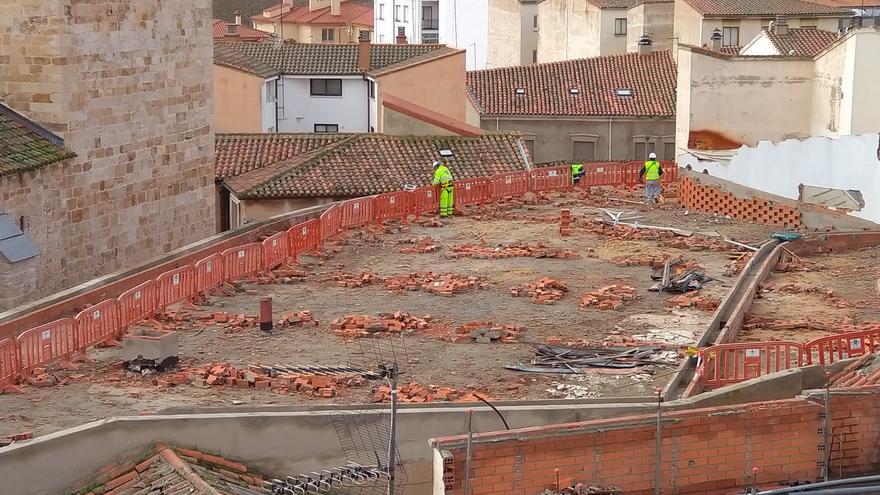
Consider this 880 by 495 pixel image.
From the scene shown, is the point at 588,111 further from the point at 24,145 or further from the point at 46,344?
the point at 46,344

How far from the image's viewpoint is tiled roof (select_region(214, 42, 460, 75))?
5328cm

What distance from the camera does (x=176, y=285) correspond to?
77.5 feet

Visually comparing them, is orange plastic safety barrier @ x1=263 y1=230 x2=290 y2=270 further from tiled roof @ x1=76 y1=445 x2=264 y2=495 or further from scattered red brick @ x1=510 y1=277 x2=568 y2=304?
tiled roof @ x1=76 y1=445 x2=264 y2=495

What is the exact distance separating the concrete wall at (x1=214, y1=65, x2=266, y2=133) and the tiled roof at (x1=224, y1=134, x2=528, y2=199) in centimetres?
1021

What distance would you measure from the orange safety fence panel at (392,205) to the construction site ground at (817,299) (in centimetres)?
786

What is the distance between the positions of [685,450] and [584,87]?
4470cm

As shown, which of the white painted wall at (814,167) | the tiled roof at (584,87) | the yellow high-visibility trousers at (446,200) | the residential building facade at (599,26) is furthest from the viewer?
the residential building facade at (599,26)

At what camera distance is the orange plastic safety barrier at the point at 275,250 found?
26.5 meters

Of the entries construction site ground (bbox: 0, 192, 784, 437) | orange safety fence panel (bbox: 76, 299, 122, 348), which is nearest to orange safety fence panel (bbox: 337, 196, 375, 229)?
construction site ground (bbox: 0, 192, 784, 437)

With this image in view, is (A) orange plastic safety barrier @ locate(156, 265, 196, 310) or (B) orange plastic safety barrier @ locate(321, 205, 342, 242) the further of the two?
(B) orange plastic safety barrier @ locate(321, 205, 342, 242)

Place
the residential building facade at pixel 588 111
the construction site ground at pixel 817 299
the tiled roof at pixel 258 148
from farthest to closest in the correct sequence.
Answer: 1. the residential building facade at pixel 588 111
2. the tiled roof at pixel 258 148
3. the construction site ground at pixel 817 299

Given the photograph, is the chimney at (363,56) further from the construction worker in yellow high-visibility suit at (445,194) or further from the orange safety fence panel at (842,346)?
the orange safety fence panel at (842,346)

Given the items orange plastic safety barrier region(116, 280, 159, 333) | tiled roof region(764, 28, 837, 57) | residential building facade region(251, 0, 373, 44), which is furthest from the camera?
residential building facade region(251, 0, 373, 44)

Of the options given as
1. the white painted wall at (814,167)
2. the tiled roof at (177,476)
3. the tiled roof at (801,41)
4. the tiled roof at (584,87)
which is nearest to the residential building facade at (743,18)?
the tiled roof at (584,87)
